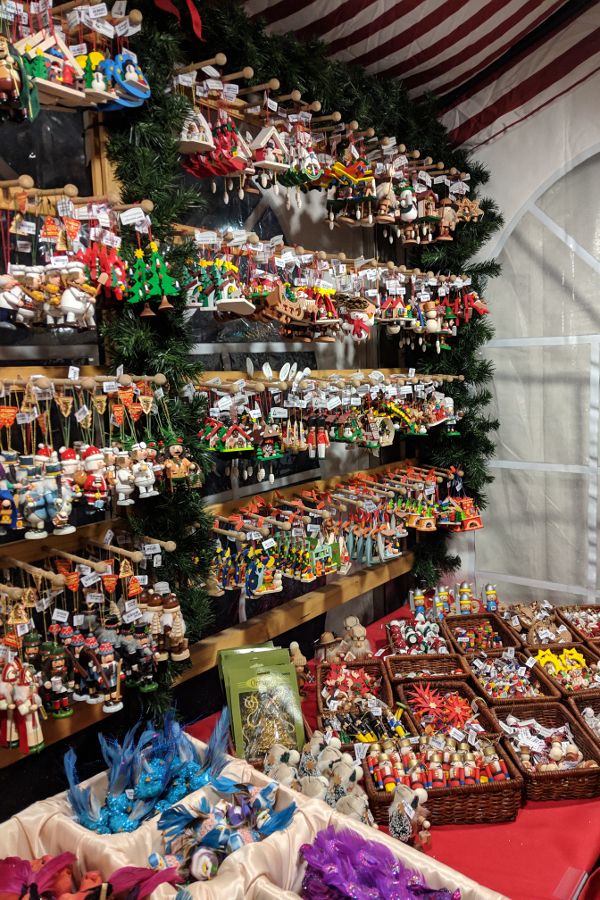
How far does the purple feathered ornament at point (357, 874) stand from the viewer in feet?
5.20

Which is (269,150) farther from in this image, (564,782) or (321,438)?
(564,782)

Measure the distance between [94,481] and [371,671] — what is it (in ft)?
4.96

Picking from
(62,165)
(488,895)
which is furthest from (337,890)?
(62,165)

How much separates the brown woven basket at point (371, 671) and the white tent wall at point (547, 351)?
55.7 inches

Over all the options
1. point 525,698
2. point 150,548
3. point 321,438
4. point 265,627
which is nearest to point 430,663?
point 525,698

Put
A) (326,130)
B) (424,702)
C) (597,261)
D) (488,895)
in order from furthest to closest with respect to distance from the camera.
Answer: (597,261), (326,130), (424,702), (488,895)

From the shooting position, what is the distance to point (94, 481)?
185 cm

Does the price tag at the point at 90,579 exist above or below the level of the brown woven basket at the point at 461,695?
above

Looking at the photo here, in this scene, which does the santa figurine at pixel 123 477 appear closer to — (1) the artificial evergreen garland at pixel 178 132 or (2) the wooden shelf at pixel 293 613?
(1) the artificial evergreen garland at pixel 178 132

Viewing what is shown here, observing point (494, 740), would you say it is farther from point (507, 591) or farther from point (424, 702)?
point (507, 591)

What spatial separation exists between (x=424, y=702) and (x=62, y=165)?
216 centimetres

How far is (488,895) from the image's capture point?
1581 millimetres

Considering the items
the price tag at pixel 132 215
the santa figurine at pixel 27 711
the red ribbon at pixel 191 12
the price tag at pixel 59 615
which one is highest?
the red ribbon at pixel 191 12

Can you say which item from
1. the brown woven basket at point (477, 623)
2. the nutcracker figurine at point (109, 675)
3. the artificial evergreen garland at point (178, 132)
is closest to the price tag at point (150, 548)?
the artificial evergreen garland at point (178, 132)
